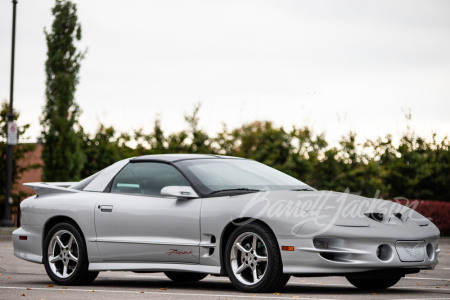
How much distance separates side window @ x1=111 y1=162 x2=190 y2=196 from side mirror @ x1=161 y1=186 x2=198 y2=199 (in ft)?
0.73

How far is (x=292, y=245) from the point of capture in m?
8.66

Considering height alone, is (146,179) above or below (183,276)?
above

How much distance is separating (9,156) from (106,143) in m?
4.23

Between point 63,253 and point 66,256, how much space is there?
0.06 m

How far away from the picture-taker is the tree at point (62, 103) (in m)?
26.5

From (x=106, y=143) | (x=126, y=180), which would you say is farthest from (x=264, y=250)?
(x=106, y=143)

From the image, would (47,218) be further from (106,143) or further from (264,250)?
(106,143)

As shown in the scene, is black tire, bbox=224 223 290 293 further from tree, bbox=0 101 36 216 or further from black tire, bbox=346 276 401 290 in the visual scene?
tree, bbox=0 101 36 216

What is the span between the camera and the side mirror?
9359 millimetres

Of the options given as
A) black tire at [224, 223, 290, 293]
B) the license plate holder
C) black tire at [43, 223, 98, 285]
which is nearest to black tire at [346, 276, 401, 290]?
the license plate holder

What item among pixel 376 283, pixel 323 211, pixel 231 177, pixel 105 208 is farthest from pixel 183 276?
pixel 323 211

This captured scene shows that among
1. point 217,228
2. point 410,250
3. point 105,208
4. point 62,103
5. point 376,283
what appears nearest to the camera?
point 410,250

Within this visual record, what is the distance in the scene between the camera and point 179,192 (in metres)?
9.42

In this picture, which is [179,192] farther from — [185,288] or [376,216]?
[376,216]
